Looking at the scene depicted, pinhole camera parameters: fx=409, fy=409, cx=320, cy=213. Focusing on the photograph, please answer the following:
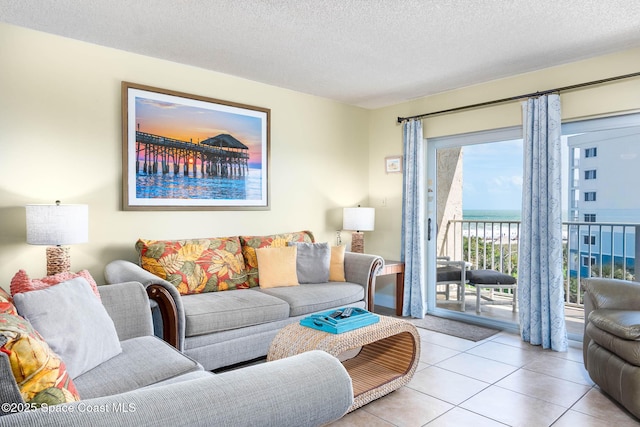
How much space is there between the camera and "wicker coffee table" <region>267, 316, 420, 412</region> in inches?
90.7

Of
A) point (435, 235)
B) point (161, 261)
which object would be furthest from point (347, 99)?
point (161, 261)

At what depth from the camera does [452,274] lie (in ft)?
15.3

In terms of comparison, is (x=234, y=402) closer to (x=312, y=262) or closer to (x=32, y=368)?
(x=32, y=368)

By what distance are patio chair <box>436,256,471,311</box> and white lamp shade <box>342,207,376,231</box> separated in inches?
35.8

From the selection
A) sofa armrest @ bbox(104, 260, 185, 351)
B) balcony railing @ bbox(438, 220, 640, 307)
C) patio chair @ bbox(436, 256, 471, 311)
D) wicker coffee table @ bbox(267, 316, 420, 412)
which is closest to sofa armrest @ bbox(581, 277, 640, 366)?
balcony railing @ bbox(438, 220, 640, 307)

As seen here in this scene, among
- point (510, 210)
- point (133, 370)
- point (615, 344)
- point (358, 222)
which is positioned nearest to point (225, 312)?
point (133, 370)

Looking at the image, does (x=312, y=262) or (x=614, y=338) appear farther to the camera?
(x=312, y=262)

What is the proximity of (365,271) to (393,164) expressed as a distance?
5.24 ft

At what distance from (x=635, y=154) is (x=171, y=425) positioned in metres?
3.95

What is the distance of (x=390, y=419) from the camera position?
234 cm

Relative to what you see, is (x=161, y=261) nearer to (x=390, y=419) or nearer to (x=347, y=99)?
(x=390, y=419)

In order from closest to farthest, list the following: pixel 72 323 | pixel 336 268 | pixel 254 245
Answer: pixel 72 323 → pixel 254 245 → pixel 336 268

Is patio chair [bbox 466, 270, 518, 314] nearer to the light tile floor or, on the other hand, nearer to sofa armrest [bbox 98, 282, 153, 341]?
the light tile floor

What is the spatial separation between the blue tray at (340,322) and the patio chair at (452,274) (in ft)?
7.50
